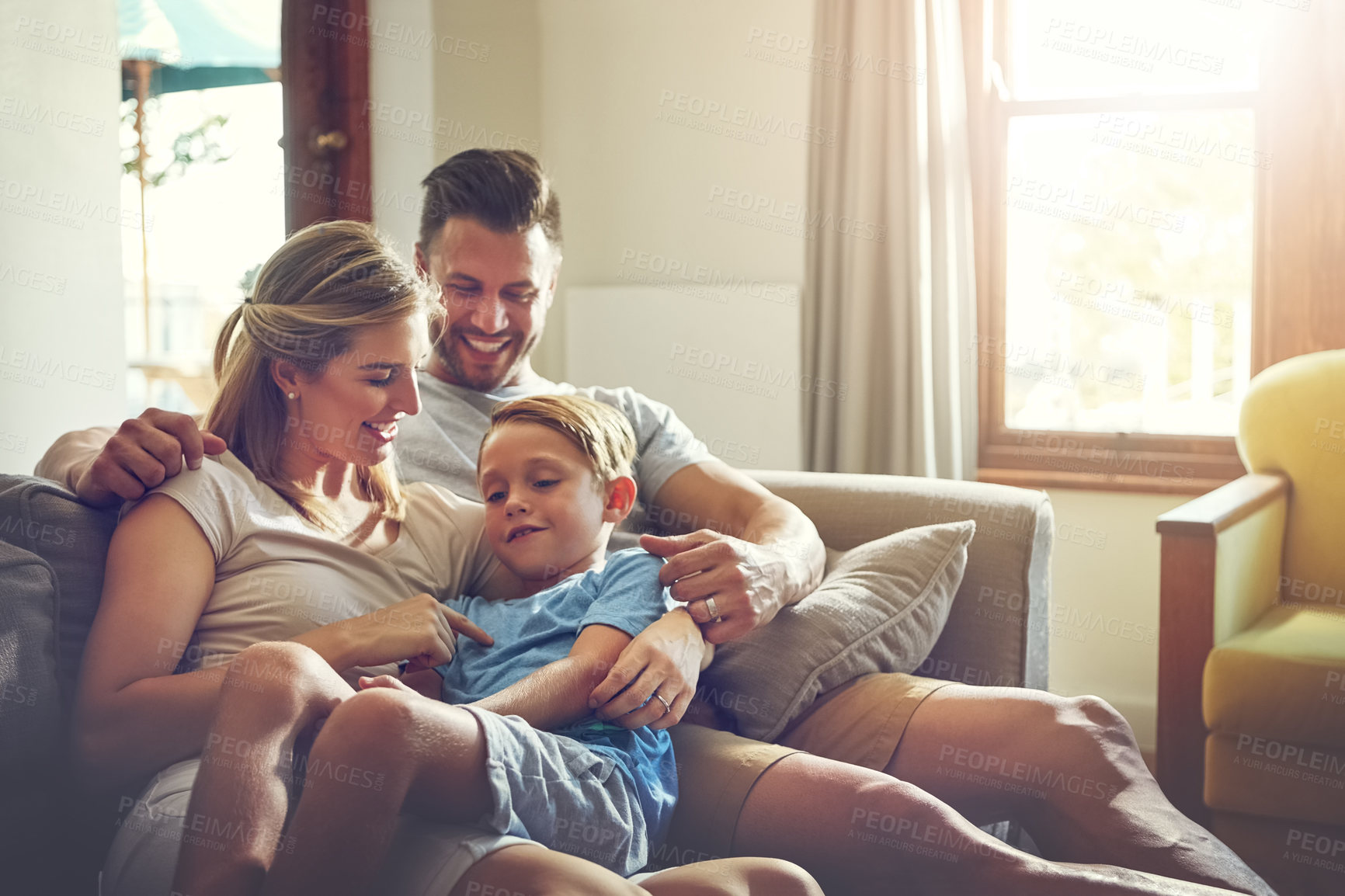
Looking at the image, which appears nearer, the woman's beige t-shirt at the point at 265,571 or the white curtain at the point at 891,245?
the woman's beige t-shirt at the point at 265,571

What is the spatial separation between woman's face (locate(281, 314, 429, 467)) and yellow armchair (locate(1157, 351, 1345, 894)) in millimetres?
1350

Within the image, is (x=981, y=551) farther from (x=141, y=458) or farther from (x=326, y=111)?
(x=326, y=111)

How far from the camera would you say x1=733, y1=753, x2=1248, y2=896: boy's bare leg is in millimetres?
1109

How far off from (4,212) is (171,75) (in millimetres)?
1316

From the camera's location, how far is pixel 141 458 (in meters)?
1.23

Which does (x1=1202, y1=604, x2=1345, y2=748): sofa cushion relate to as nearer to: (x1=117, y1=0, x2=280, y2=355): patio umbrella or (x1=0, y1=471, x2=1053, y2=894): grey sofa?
(x1=0, y1=471, x2=1053, y2=894): grey sofa

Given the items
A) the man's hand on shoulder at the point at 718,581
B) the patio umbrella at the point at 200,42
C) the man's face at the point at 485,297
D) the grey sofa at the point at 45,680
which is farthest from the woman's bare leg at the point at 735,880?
the patio umbrella at the point at 200,42

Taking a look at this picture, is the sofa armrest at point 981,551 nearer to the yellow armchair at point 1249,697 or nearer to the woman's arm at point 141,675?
the yellow armchair at point 1249,697

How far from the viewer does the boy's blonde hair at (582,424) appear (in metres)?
1.46

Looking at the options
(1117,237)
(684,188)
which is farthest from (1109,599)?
(684,188)

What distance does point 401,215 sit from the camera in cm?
335

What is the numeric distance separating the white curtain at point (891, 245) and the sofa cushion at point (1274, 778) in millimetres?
1143

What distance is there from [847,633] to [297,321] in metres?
0.81

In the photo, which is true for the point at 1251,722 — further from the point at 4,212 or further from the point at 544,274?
the point at 4,212
